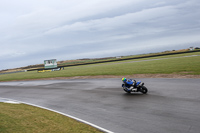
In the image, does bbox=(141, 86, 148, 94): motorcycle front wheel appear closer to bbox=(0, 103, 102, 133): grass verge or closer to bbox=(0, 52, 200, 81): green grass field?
bbox=(0, 103, 102, 133): grass verge

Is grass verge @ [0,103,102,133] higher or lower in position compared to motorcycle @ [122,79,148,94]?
lower

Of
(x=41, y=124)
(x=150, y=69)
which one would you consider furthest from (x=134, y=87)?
(x=150, y=69)

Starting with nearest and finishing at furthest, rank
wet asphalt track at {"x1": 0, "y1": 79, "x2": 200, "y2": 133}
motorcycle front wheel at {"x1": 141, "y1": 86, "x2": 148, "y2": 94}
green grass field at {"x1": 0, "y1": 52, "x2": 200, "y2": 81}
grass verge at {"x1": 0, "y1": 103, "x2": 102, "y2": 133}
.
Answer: wet asphalt track at {"x1": 0, "y1": 79, "x2": 200, "y2": 133} → grass verge at {"x1": 0, "y1": 103, "x2": 102, "y2": 133} → motorcycle front wheel at {"x1": 141, "y1": 86, "x2": 148, "y2": 94} → green grass field at {"x1": 0, "y1": 52, "x2": 200, "y2": 81}

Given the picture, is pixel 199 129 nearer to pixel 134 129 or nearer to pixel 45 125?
pixel 134 129

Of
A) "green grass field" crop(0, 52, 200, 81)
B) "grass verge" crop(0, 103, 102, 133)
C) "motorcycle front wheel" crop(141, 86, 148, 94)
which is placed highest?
"green grass field" crop(0, 52, 200, 81)

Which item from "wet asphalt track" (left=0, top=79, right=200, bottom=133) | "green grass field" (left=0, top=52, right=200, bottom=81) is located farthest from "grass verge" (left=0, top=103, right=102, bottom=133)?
"green grass field" (left=0, top=52, right=200, bottom=81)

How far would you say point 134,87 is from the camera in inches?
520

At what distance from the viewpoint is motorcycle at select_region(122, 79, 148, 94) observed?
42.1 feet

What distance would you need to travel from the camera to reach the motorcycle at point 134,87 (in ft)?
42.1

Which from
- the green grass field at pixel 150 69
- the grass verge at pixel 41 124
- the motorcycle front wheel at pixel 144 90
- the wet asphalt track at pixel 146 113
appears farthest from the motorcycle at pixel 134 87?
the green grass field at pixel 150 69

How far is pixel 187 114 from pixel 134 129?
2.53 meters

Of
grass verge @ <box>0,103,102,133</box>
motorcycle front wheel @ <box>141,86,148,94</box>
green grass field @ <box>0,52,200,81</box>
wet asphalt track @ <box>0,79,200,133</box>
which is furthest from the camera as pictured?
green grass field @ <box>0,52,200,81</box>

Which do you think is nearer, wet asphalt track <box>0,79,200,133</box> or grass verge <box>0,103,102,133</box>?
wet asphalt track <box>0,79,200,133</box>

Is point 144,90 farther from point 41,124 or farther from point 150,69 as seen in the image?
point 150,69
